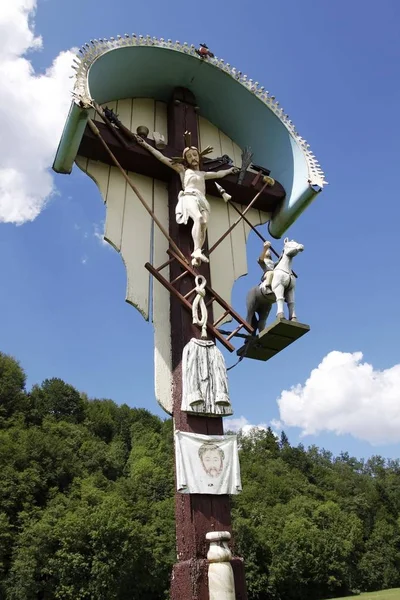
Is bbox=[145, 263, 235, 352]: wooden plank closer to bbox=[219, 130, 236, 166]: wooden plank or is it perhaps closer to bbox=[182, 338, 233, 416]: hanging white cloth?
bbox=[182, 338, 233, 416]: hanging white cloth

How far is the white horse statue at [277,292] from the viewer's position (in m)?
4.62

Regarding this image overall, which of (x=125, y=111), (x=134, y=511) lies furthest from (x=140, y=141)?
(x=134, y=511)

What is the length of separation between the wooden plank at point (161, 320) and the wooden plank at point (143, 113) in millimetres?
786

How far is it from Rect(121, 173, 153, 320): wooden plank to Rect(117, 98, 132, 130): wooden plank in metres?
0.71

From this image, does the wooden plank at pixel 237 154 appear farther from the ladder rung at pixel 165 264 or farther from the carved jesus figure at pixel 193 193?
the ladder rung at pixel 165 264

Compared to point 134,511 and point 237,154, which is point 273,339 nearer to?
point 237,154

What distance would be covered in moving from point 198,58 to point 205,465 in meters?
4.13

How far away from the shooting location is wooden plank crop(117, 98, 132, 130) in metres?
5.58

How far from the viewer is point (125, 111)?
5.66 meters

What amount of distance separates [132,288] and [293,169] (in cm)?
232

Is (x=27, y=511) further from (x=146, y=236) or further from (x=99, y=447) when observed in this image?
(x=146, y=236)

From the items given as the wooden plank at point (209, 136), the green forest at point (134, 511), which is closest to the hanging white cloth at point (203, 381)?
the wooden plank at point (209, 136)

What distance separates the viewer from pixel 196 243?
4750 millimetres

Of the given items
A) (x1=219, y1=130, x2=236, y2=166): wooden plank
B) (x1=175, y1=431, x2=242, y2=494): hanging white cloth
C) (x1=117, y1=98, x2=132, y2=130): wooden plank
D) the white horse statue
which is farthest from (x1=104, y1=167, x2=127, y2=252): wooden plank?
(x1=175, y1=431, x2=242, y2=494): hanging white cloth
